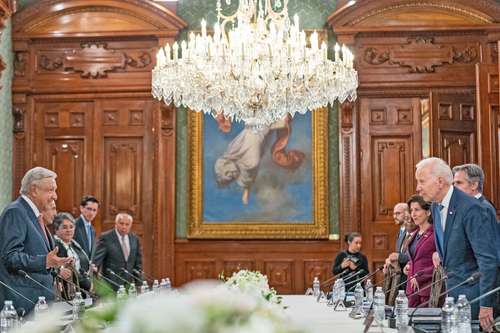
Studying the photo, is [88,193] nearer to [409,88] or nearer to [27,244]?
[409,88]

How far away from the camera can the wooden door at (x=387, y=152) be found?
393 inches

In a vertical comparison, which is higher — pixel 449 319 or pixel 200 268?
pixel 449 319

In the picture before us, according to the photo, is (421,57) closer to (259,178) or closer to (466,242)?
(259,178)

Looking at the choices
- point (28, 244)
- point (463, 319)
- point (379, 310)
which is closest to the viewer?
point (463, 319)

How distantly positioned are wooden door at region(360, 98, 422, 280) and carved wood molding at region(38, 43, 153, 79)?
283 cm

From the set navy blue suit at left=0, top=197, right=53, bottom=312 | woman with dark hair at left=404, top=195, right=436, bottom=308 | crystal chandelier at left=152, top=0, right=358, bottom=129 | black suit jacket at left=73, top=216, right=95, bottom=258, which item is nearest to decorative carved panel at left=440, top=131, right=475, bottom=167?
crystal chandelier at left=152, top=0, right=358, bottom=129

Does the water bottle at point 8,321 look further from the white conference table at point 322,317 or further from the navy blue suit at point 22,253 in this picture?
the navy blue suit at point 22,253

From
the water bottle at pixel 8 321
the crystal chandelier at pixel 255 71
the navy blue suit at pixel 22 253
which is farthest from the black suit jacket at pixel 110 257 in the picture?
the water bottle at pixel 8 321

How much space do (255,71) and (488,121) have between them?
9.87ft

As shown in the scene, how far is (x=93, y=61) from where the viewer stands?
10164 millimetres

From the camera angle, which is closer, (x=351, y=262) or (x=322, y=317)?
(x=322, y=317)

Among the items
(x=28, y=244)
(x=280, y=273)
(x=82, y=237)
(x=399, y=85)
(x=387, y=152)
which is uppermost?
(x=399, y=85)

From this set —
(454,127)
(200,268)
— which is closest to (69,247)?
(200,268)

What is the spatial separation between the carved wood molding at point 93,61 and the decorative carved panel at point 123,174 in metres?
0.87
